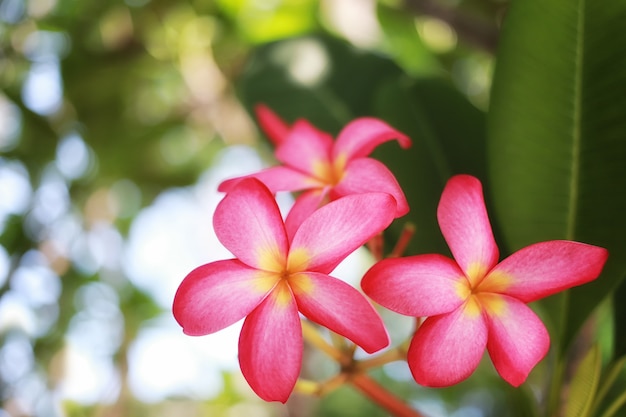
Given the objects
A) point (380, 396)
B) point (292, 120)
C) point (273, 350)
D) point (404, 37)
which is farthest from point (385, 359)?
point (404, 37)

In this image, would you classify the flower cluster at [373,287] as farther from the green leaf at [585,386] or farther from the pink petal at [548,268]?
the green leaf at [585,386]

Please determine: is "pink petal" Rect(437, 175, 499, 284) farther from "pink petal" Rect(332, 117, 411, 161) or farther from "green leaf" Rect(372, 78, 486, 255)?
"green leaf" Rect(372, 78, 486, 255)

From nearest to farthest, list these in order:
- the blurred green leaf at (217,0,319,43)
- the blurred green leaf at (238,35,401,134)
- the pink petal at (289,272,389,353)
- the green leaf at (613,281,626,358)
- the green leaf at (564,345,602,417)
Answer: the pink petal at (289,272,389,353), the green leaf at (564,345,602,417), the green leaf at (613,281,626,358), the blurred green leaf at (238,35,401,134), the blurred green leaf at (217,0,319,43)

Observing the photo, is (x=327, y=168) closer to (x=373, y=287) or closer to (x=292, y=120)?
(x=373, y=287)

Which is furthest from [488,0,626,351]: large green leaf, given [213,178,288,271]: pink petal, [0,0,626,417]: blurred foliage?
[213,178,288,271]: pink petal

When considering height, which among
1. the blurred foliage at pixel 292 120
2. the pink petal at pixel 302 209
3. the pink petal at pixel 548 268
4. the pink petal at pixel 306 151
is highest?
the pink petal at pixel 548 268

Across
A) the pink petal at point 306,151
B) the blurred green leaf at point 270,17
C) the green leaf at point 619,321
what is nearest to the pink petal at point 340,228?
the pink petal at point 306,151
